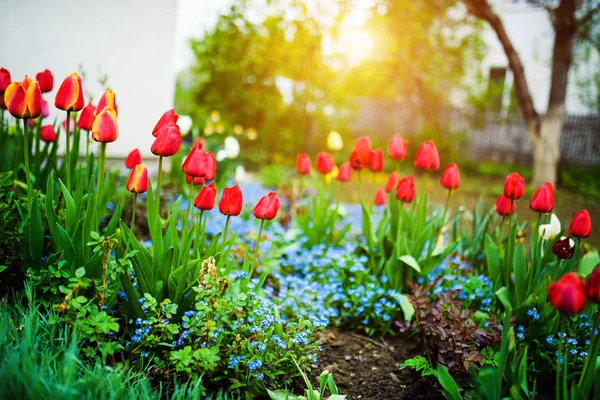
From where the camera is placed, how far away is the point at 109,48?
14.1 ft

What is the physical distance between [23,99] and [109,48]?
2.51 meters

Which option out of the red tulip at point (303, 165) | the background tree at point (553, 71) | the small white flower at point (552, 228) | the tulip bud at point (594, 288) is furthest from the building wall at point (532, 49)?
the tulip bud at point (594, 288)

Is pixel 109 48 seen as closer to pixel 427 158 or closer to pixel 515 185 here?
pixel 427 158

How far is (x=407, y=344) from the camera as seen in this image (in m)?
2.69

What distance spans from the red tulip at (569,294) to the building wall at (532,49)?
44.9ft

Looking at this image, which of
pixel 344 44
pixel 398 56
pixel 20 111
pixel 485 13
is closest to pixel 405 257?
pixel 20 111

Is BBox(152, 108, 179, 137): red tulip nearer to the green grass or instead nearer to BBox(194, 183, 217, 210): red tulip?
BBox(194, 183, 217, 210): red tulip

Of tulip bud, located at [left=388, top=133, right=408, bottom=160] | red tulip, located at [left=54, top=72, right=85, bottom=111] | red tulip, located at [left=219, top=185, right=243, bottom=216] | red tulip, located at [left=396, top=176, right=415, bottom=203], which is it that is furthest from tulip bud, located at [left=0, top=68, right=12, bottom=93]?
red tulip, located at [left=396, top=176, right=415, bottom=203]

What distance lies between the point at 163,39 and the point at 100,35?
669 mm

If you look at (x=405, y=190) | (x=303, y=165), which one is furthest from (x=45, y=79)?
(x=405, y=190)

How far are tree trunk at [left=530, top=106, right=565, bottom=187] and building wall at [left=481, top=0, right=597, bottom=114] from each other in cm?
515

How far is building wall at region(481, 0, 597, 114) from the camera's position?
1378cm

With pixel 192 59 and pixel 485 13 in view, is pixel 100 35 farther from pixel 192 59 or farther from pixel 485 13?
pixel 192 59

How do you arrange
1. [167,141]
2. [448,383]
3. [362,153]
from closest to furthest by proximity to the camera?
[448,383], [167,141], [362,153]
